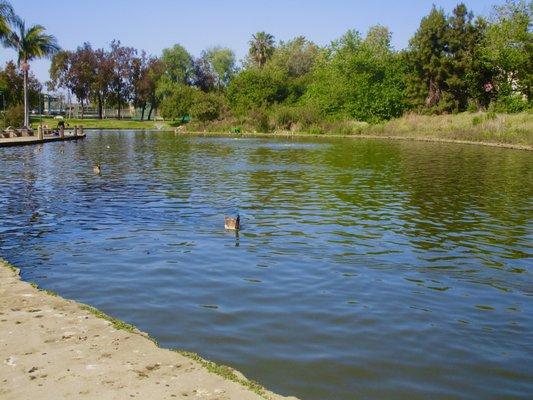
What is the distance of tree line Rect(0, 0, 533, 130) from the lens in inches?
2493

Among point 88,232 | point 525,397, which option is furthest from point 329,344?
point 88,232

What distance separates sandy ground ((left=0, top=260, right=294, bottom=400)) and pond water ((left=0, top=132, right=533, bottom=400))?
0.88 metres

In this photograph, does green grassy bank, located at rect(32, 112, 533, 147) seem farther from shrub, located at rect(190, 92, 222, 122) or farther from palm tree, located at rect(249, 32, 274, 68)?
palm tree, located at rect(249, 32, 274, 68)

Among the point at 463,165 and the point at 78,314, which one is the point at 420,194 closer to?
the point at 463,165

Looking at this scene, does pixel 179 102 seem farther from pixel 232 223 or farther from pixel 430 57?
pixel 232 223

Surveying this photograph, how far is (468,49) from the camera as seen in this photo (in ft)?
219

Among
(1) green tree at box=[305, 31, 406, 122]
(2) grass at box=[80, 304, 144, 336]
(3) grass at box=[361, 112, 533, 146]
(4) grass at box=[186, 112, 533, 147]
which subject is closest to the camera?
(2) grass at box=[80, 304, 144, 336]

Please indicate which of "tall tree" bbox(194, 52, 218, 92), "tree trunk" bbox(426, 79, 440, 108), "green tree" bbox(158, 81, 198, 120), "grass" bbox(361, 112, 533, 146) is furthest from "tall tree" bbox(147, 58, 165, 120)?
"tree trunk" bbox(426, 79, 440, 108)

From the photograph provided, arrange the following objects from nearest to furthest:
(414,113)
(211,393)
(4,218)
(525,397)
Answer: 1. (211,393)
2. (525,397)
3. (4,218)
4. (414,113)

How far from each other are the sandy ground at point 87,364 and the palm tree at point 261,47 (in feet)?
375

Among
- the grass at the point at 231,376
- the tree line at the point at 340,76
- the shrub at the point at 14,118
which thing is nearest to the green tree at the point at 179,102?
the tree line at the point at 340,76

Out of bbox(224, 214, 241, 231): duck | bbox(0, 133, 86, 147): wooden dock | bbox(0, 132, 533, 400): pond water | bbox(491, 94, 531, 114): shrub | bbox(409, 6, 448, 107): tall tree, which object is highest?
bbox(409, 6, 448, 107): tall tree

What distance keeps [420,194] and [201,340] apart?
1590 cm

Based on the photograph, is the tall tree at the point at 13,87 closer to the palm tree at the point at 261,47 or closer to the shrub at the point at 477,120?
the palm tree at the point at 261,47
